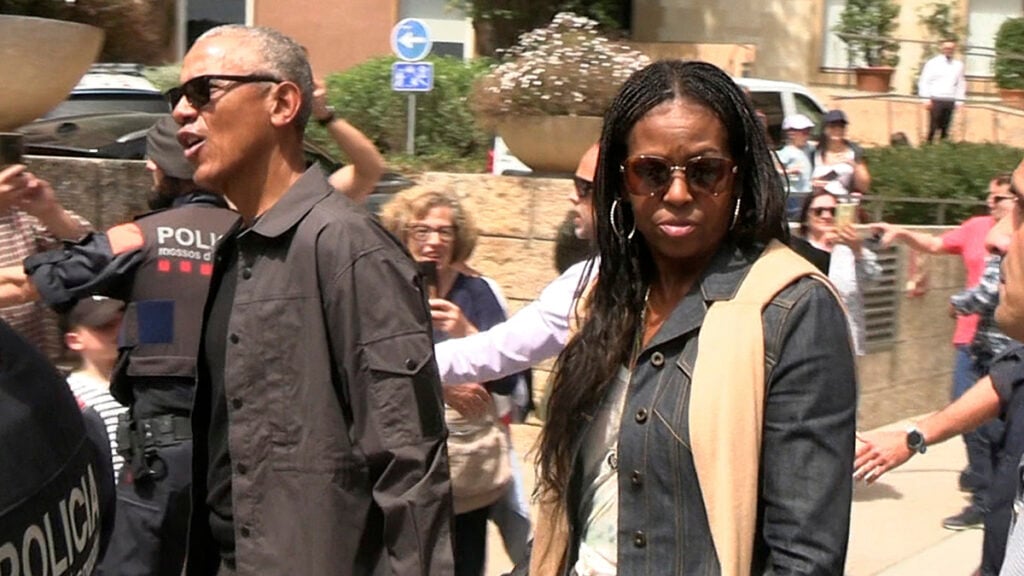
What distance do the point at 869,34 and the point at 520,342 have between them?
753 inches

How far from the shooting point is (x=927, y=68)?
779 inches

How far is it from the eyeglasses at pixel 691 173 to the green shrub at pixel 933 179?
8942 mm

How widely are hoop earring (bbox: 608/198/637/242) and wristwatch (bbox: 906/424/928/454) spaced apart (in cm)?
159

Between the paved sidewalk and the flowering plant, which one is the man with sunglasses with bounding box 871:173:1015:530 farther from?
the flowering plant

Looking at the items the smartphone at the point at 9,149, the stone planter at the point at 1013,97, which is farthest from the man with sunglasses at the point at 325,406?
the stone planter at the point at 1013,97

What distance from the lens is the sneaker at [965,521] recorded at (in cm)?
781

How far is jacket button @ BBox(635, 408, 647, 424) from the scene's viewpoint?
2.81 m

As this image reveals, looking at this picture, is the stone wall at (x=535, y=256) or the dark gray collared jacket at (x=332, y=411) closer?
the dark gray collared jacket at (x=332, y=411)

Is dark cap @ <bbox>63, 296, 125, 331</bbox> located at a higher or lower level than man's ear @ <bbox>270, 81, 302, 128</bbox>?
lower

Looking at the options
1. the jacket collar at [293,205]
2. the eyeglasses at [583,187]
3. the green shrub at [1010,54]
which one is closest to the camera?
the jacket collar at [293,205]

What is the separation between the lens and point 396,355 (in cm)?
323

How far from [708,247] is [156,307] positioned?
6.67 ft

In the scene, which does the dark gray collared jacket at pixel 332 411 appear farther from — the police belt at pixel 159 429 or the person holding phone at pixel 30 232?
the person holding phone at pixel 30 232

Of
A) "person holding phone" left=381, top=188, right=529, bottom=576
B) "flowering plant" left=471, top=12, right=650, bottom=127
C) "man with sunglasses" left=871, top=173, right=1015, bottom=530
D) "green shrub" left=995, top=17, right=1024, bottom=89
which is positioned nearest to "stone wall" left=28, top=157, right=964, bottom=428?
"flowering plant" left=471, top=12, right=650, bottom=127
